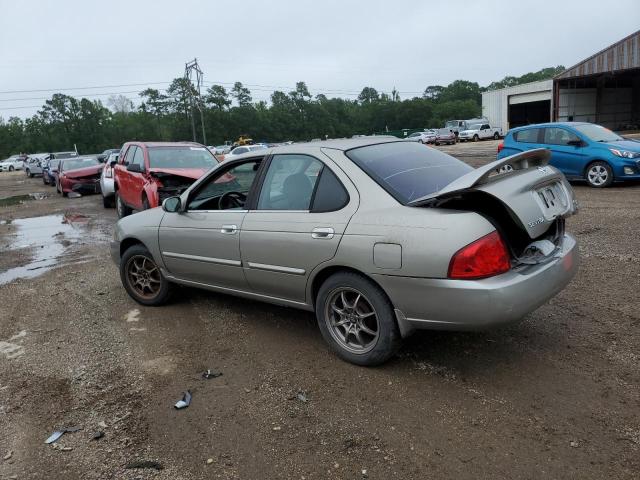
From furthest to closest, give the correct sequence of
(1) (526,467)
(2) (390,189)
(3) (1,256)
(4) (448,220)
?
(3) (1,256) → (2) (390,189) → (4) (448,220) → (1) (526,467)

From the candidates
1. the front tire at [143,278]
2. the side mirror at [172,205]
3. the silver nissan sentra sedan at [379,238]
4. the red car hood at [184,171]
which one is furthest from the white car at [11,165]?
the silver nissan sentra sedan at [379,238]

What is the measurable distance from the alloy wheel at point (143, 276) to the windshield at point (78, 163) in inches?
605

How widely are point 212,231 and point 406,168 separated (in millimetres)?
1795

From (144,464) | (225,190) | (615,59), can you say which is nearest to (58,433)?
(144,464)

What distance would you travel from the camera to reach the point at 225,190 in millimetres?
5098

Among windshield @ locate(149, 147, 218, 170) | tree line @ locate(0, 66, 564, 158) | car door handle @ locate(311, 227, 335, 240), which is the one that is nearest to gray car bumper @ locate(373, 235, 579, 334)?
car door handle @ locate(311, 227, 335, 240)

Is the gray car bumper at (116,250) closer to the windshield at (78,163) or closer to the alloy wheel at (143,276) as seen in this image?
the alloy wheel at (143,276)

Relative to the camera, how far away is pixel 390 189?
3.59m

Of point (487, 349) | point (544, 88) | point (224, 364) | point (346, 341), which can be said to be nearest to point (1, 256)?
point (224, 364)

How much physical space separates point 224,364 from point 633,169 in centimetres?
1059

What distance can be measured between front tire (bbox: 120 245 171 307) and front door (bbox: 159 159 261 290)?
12.9 inches

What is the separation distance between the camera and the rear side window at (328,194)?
12.2 ft

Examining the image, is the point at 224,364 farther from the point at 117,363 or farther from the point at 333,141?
the point at 333,141

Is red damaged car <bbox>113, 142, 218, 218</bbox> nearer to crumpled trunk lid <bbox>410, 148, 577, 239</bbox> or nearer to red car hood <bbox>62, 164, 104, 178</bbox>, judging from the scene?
crumpled trunk lid <bbox>410, 148, 577, 239</bbox>
